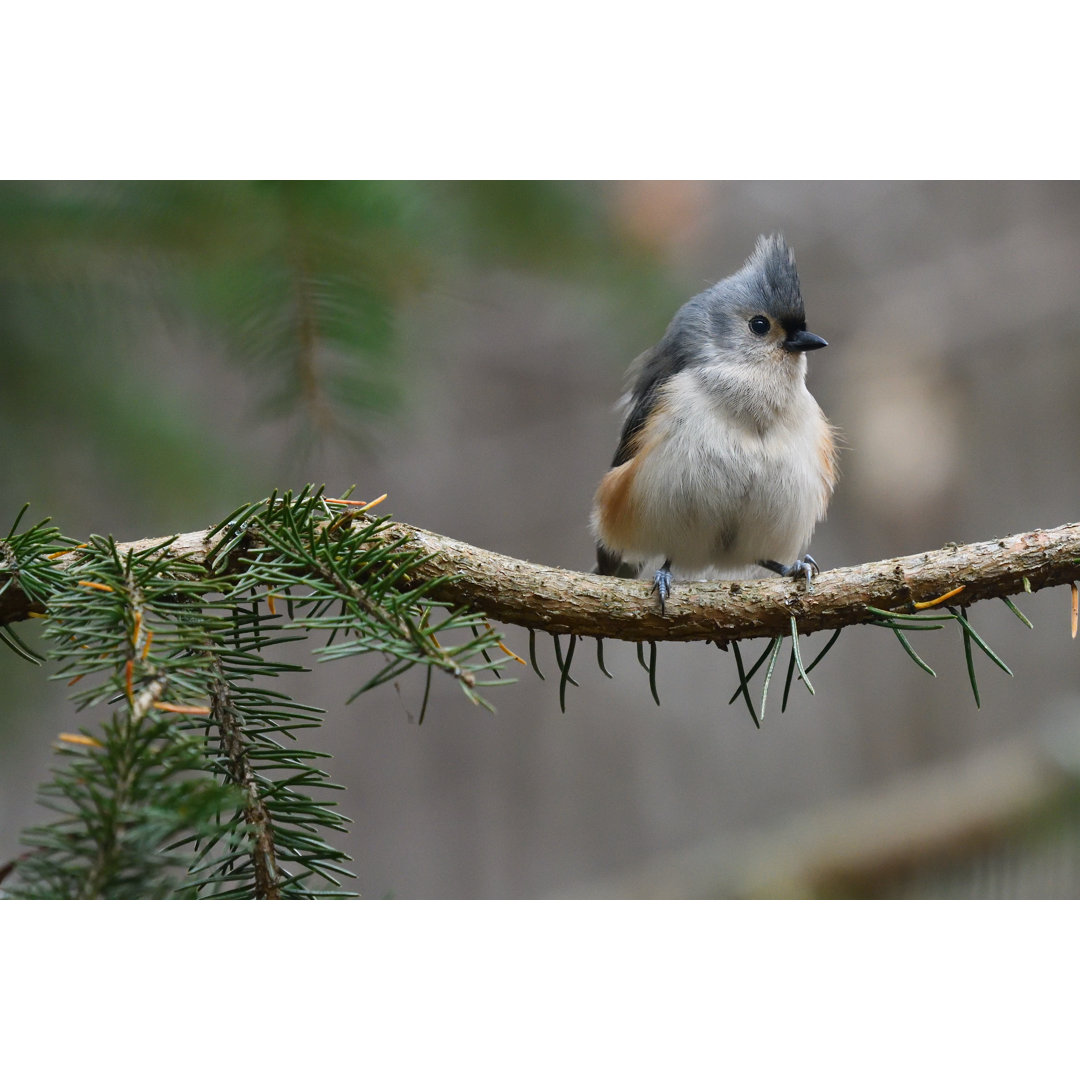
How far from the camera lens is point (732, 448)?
1.27 metres

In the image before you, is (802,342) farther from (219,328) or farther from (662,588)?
(219,328)

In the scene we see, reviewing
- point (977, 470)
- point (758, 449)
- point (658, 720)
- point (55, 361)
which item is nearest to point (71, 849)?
point (758, 449)

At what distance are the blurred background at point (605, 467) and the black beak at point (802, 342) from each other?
0.97ft

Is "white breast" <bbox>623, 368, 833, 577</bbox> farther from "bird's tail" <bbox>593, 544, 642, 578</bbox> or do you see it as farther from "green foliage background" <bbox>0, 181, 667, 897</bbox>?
"green foliage background" <bbox>0, 181, 667, 897</bbox>

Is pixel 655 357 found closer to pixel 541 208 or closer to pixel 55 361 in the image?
pixel 541 208

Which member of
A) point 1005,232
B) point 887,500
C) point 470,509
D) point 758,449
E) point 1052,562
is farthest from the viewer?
point 470,509

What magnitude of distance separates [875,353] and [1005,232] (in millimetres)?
377

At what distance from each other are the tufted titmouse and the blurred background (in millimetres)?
243

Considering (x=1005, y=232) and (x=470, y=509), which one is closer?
(x=1005, y=232)

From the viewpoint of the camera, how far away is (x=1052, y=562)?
85 centimetres

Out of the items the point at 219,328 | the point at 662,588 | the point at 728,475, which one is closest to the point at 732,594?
the point at 662,588

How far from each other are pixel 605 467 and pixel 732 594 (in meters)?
1.46

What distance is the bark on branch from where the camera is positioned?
0.85 m

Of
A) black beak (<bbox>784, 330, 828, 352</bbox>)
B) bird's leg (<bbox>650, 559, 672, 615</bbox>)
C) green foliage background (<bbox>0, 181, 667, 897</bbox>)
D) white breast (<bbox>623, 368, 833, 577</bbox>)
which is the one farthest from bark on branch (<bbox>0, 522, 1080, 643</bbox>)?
black beak (<bbox>784, 330, 828, 352</bbox>)
